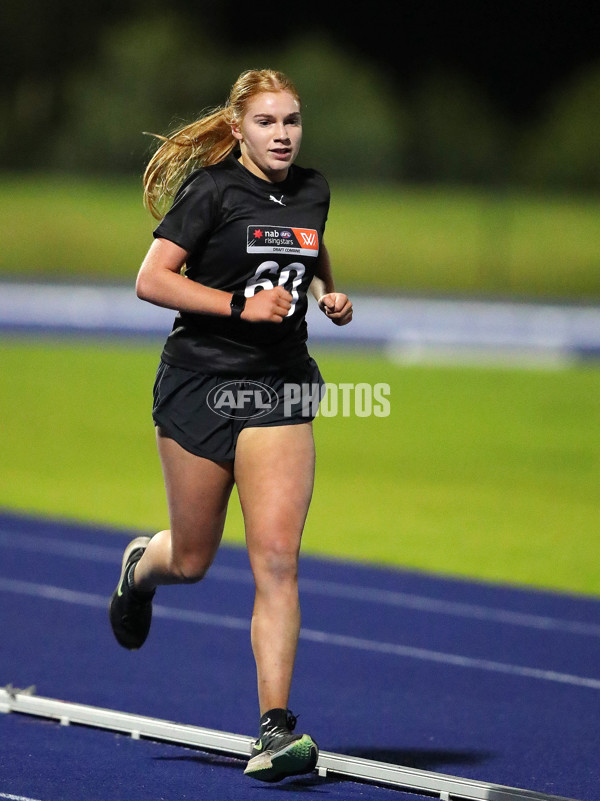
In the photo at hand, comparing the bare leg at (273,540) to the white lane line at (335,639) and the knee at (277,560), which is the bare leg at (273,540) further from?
the white lane line at (335,639)

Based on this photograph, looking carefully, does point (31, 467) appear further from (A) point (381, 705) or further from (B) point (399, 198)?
(B) point (399, 198)

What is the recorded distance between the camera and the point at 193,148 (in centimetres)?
419

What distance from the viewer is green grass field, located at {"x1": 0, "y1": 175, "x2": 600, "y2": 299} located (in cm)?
2931

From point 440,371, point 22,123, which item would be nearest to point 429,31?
point 22,123

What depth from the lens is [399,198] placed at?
3225 centimetres

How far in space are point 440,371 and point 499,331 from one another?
14.2 ft

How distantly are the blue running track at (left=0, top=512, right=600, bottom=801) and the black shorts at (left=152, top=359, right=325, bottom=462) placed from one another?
1.08 meters

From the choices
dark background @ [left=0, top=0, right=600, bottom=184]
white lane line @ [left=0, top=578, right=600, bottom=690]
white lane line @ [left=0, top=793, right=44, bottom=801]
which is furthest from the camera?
dark background @ [left=0, top=0, right=600, bottom=184]

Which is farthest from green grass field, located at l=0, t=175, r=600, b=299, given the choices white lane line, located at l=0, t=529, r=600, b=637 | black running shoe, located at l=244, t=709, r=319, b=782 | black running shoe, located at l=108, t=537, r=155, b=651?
black running shoe, located at l=244, t=709, r=319, b=782

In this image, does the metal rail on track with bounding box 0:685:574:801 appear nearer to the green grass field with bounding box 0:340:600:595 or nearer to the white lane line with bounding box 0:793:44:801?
the white lane line with bounding box 0:793:44:801

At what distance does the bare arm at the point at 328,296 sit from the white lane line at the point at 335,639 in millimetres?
2174

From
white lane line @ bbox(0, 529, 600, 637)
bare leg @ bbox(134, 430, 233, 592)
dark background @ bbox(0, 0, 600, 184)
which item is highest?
dark background @ bbox(0, 0, 600, 184)

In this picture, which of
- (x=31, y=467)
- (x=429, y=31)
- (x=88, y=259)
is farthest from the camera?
(x=429, y=31)

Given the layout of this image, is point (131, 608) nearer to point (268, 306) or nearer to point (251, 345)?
point (251, 345)
